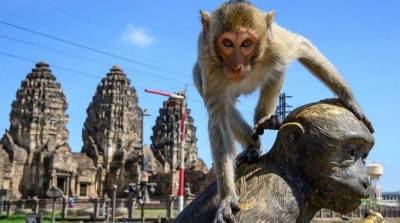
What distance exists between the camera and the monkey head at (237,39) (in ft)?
11.8

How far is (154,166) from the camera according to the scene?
4975 centimetres

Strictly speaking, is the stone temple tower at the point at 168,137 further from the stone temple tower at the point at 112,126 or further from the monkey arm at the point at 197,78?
the monkey arm at the point at 197,78

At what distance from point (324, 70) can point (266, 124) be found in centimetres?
60

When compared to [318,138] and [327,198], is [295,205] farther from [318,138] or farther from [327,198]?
[318,138]

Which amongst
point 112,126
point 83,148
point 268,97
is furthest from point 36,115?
point 268,97

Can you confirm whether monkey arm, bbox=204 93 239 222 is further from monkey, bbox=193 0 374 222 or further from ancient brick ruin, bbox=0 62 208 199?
ancient brick ruin, bbox=0 62 208 199

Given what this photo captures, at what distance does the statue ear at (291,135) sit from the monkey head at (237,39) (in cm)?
47

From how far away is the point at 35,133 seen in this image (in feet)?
148

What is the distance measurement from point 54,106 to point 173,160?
12803 millimetres

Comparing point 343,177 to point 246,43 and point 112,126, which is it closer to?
point 246,43

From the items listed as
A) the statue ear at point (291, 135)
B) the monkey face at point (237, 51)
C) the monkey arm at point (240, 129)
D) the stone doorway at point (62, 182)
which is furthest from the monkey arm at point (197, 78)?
the stone doorway at point (62, 182)

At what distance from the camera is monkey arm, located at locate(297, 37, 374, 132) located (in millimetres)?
3914

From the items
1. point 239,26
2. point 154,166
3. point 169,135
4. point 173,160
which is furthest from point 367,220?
point 169,135

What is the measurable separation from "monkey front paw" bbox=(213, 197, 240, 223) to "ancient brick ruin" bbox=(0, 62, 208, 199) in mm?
40174
